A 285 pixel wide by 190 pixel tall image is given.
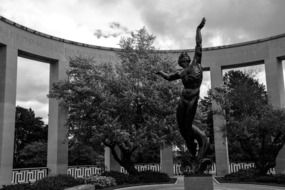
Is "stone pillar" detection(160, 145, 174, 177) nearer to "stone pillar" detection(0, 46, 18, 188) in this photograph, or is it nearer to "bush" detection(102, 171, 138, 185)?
"bush" detection(102, 171, 138, 185)

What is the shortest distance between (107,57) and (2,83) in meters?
7.48

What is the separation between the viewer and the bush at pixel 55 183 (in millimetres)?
10859

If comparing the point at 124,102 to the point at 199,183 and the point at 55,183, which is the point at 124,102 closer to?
the point at 55,183

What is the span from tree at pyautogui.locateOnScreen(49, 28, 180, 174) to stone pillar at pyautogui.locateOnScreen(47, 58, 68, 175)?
3032 mm

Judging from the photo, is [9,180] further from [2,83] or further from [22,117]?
[22,117]

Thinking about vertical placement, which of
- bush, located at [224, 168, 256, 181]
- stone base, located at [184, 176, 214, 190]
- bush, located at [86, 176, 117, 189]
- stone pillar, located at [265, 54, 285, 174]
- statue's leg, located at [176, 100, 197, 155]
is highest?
stone pillar, located at [265, 54, 285, 174]

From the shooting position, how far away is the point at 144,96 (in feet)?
47.8

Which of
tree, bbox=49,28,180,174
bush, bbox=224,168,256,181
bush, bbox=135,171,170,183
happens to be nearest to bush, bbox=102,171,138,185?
bush, bbox=135,171,170,183

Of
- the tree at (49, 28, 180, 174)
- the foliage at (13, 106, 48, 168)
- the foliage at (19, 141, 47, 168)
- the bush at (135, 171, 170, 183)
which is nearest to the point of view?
the tree at (49, 28, 180, 174)

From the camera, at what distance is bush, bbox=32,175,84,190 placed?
35.6 ft

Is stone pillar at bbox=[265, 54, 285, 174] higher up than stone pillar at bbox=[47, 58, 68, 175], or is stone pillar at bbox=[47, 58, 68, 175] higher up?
stone pillar at bbox=[265, 54, 285, 174]

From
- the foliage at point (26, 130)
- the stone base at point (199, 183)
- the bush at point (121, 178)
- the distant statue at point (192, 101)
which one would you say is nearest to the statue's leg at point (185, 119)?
the distant statue at point (192, 101)

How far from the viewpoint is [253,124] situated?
1551 centimetres

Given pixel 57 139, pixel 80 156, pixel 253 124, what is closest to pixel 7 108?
pixel 57 139
